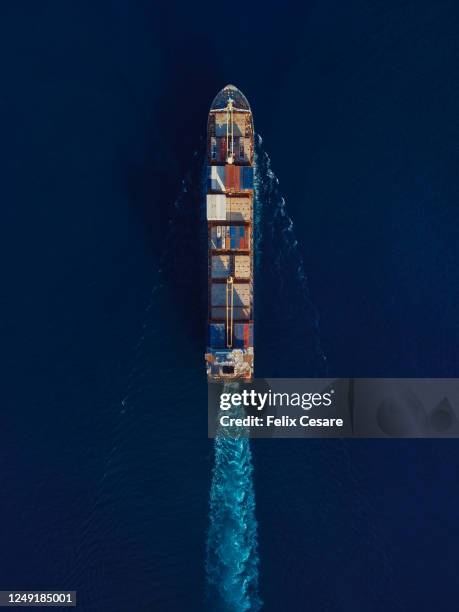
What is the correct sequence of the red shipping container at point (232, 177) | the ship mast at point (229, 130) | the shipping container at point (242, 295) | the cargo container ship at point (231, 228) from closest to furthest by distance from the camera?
the red shipping container at point (232, 177)
the cargo container ship at point (231, 228)
the ship mast at point (229, 130)
the shipping container at point (242, 295)

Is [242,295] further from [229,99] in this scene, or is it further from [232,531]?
[232,531]

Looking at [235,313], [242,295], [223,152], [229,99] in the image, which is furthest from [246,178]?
[235,313]

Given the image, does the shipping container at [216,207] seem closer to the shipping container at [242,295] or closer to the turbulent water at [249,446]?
the turbulent water at [249,446]

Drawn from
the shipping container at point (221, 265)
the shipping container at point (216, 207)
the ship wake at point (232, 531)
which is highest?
the shipping container at point (216, 207)

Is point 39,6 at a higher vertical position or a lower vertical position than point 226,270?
higher

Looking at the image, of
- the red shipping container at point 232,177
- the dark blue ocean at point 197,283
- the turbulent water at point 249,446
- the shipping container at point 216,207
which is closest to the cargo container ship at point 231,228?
the red shipping container at point 232,177

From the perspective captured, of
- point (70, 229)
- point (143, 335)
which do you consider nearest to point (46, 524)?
point (143, 335)

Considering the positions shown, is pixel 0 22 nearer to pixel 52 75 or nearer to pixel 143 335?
pixel 52 75
